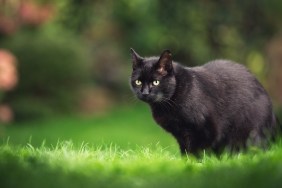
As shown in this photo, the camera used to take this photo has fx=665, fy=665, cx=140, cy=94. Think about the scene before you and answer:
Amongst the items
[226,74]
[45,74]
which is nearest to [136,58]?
[226,74]

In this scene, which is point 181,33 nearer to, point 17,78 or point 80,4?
point 80,4

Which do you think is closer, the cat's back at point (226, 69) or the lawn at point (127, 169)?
the lawn at point (127, 169)

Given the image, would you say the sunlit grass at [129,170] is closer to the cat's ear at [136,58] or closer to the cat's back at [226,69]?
the cat's ear at [136,58]

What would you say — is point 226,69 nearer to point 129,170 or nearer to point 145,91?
point 145,91

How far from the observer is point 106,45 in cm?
2230

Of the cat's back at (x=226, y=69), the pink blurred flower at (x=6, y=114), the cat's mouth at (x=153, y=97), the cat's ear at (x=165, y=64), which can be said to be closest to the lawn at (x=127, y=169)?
the cat's mouth at (x=153, y=97)

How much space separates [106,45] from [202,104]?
49.7 feet

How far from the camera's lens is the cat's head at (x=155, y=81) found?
7340 millimetres

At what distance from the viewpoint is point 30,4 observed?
64.7 feet

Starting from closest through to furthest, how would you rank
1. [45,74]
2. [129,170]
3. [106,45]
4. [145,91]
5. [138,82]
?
1. [129,170]
2. [145,91]
3. [138,82]
4. [45,74]
5. [106,45]

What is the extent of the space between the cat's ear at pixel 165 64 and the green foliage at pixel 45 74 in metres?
11.3

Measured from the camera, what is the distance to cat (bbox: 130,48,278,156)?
7.33 m

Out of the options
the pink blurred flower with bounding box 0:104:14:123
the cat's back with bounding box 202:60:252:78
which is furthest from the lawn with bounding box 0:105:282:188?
the pink blurred flower with bounding box 0:104:14:123

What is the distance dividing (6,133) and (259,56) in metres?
8.06
